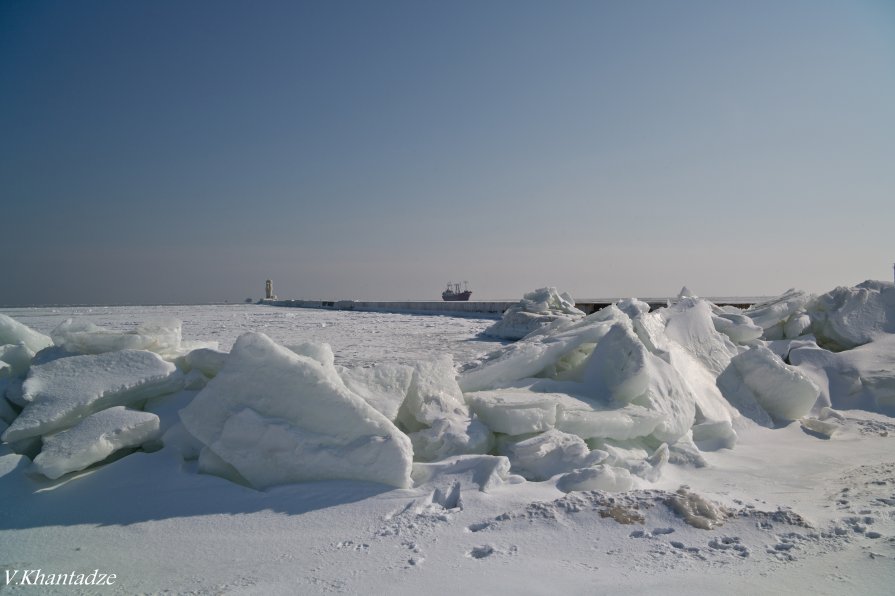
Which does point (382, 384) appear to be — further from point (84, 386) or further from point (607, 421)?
point (84, 386)

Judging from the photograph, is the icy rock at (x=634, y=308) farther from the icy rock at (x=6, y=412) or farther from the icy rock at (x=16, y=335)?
the icy rock at (x=16, y=335)

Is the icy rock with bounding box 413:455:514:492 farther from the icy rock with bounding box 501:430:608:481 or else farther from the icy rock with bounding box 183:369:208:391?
the icy rock with bounding box 183:369:208:391

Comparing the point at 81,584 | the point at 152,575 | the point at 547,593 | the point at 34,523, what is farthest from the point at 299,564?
the point at 34,523

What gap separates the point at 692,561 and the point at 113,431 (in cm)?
265

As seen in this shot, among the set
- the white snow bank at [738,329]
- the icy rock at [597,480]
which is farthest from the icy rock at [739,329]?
the icy rock at [597,480]

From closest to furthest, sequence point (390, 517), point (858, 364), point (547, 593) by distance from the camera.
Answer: point (547, 593) < point (390, 517) < point (858, 364)

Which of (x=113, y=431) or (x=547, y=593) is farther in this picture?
(x=113, y=431)

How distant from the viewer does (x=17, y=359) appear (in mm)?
A: 3564

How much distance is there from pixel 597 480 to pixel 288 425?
4.91 ft

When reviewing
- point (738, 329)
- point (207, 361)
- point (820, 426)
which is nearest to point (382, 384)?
point (207, 361)

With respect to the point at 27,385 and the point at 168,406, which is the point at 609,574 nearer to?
the point at 168,406

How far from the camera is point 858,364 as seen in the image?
5.24 m

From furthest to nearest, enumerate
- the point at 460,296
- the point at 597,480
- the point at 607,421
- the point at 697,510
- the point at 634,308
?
the point at 460,296 → the point at 634,308 → the point at 607,421 → the point at 597,480 → the point at 697,510

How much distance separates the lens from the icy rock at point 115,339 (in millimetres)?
3500
